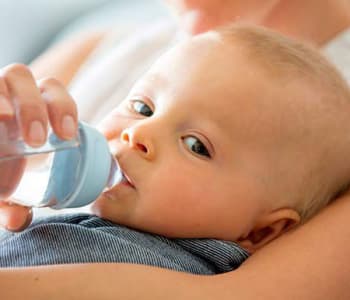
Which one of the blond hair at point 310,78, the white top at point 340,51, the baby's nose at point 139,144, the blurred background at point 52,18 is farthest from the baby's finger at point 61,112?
the blurred background at point 52,18

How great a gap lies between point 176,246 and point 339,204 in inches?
8.8

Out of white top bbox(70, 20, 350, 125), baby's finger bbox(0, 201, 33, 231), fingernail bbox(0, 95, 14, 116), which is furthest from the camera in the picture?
white top bbox(70, 20, 350, 125)

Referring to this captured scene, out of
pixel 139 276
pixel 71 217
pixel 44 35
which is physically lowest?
pixel 44 35

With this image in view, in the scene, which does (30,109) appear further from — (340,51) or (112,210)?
(340,51)

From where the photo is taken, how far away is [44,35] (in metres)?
1.99

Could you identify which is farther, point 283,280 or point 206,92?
point 206,92

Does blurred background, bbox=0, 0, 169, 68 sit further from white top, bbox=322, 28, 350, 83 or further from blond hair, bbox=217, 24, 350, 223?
blond hair, bbox=217, 24, 350, 223

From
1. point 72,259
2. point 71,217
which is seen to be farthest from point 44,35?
point 72,259

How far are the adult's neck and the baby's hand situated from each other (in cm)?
68

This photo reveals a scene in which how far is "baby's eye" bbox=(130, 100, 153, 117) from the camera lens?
95 cm

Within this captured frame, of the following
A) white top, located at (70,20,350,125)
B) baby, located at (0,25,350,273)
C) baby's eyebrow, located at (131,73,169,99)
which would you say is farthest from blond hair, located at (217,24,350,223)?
white top, located at (70,20,350,125)

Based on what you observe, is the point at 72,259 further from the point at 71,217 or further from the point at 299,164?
the point at 299,164

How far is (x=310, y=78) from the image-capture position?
955 millimetres

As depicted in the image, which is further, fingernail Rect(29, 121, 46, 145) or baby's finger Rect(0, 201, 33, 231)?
baby's finger Rect(0, 201, 33, 231)
